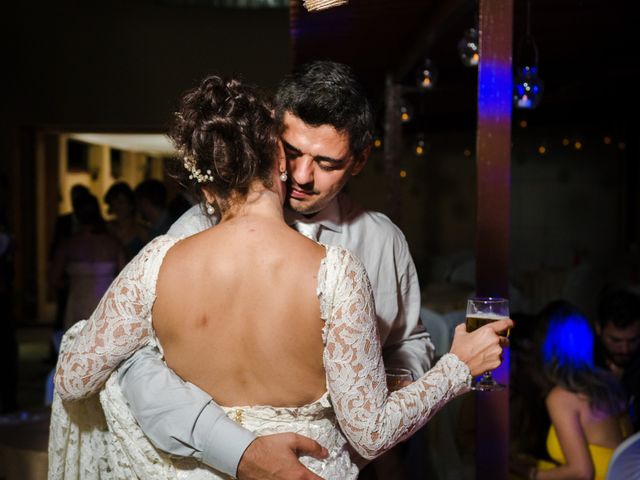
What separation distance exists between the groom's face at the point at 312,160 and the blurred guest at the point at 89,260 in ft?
12.2

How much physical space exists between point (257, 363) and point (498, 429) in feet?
3.06

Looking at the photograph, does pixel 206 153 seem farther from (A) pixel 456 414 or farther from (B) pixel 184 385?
(A) pixel 456 414

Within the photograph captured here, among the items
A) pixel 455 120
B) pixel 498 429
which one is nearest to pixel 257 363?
pixel 498 429

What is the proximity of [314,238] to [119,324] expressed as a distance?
2.30ft

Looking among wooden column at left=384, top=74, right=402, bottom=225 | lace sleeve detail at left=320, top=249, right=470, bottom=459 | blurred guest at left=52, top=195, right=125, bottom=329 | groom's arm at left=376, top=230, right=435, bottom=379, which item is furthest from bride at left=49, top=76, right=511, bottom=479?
wooden column at left=384, top=74, right=402, bottom=225

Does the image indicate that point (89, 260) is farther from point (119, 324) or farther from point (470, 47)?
point (119, 324)

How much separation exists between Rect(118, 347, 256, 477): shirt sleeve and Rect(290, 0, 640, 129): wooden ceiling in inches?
38.1

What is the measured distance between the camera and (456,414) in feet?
11.1

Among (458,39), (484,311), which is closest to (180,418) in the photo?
(484,311)

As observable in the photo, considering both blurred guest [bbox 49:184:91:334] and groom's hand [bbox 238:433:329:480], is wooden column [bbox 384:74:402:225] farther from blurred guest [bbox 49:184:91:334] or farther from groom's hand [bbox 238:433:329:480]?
groom's hand [bbox 238:433:329:480]

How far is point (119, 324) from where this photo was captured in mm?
1558

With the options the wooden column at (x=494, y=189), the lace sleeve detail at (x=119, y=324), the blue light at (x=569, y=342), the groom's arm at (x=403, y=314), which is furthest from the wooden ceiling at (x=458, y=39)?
the blue light at (x=569, y=342)

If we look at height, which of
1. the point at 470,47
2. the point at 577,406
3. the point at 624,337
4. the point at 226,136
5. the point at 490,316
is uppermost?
the point at 470,47

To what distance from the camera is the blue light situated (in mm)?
2869
